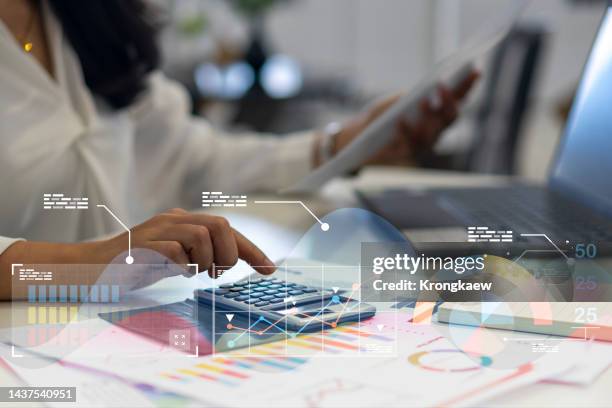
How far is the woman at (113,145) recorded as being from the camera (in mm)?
361

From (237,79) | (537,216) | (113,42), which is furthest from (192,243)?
(237,79)

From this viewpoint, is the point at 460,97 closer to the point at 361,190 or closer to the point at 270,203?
the point at 361,190

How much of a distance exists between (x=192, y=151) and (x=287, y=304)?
0.60m

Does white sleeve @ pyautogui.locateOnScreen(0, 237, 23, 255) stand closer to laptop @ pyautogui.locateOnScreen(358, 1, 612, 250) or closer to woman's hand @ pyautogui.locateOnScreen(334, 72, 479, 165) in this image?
laptop @ pyautogui.locateOnScreen(358, 1, 612, 250)

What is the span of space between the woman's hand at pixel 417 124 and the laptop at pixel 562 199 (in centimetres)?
5

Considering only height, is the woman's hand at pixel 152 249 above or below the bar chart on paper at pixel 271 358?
above

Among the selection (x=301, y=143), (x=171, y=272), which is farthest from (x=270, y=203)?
(x=301, y=143)

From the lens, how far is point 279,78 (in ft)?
8.57

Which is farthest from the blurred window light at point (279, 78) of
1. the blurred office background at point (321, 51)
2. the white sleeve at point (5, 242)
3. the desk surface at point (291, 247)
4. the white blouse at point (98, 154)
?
the white sleeve at point (5, 242)

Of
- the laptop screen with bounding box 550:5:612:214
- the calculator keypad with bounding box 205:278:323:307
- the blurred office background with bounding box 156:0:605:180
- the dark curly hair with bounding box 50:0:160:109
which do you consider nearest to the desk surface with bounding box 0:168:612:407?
the calculator keypad with bounding box 205:278:323:307

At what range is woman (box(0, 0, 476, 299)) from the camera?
1.18 feet

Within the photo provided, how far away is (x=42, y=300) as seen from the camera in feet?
1.12
